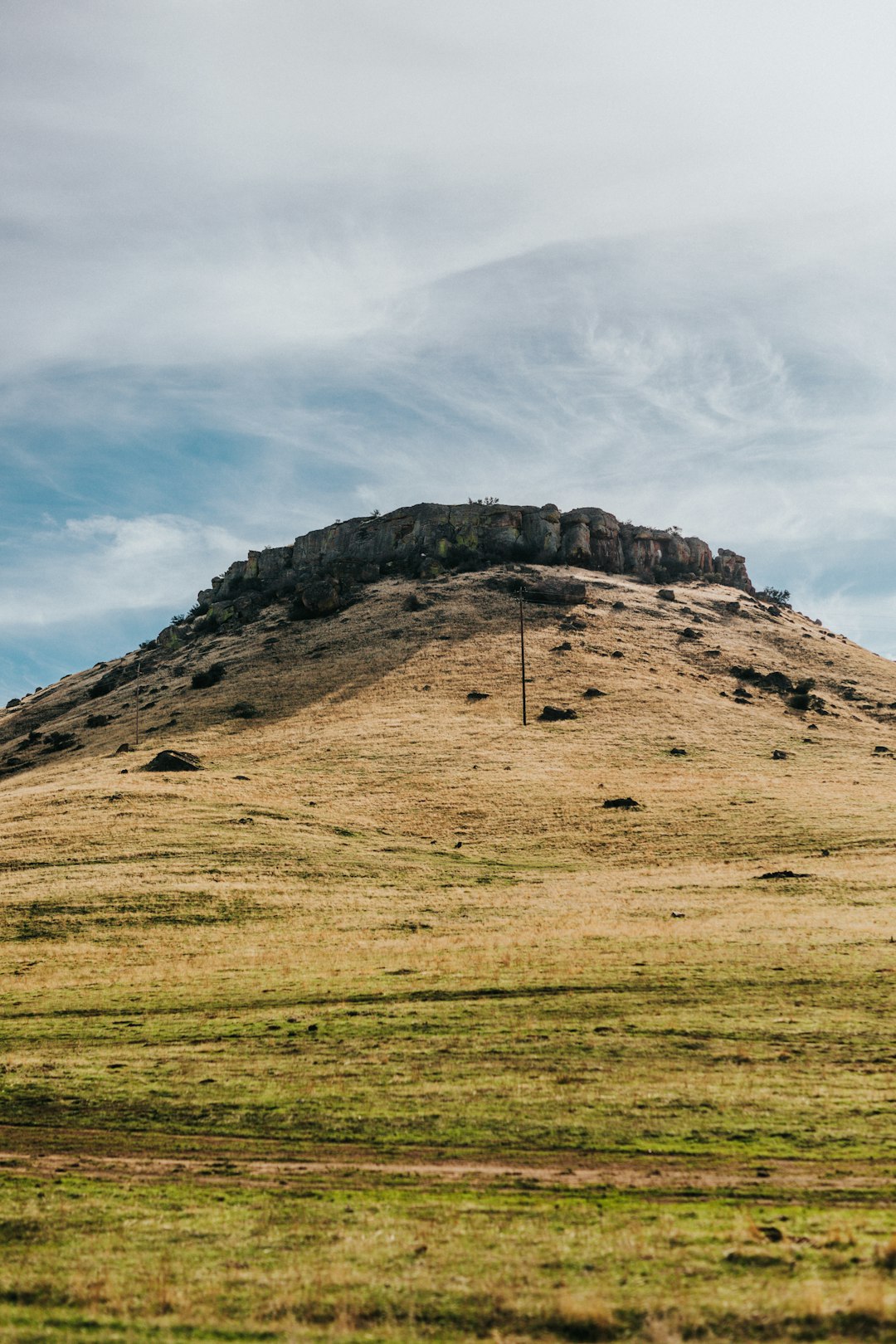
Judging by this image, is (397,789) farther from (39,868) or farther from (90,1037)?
(90,1037)

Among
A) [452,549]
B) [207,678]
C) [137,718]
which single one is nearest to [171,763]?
[137,718]

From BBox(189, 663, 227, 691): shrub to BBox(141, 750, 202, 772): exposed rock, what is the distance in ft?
Result: 134

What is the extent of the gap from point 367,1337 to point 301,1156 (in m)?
6.29

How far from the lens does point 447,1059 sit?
20578mm

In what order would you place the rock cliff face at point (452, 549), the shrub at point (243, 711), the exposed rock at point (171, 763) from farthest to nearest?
the rock cliff face at point (452, 549) → the shrub at point (243, 711) → the exposed rock at point (171, 763)

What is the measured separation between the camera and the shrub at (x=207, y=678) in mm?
118750

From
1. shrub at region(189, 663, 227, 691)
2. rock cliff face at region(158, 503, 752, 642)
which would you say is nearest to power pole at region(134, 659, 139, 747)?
shrub at region(189, 663, 227, 691)

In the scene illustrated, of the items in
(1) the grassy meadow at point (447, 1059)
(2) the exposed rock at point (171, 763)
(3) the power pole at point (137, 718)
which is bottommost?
(1) the grassy meadow at point (447, 1059)

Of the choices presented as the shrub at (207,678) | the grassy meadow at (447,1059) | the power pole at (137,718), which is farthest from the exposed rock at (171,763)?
the shrub at (207,678)

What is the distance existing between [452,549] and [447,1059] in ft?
476

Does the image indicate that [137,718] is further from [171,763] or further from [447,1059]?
[447,1059]

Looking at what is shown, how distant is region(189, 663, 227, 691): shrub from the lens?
119m

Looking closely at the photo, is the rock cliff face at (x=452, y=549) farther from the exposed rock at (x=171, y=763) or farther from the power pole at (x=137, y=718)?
the exposed rock at (x=171, y=763)

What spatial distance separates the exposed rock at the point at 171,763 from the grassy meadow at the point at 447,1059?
132 inches
